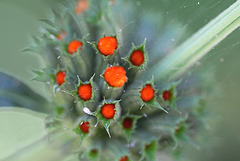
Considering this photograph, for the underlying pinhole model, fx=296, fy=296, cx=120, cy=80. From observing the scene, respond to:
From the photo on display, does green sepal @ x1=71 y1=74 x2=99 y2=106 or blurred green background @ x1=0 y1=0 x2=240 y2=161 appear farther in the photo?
blurred green background @ x1=0 y1=0 x2=240 y2=161

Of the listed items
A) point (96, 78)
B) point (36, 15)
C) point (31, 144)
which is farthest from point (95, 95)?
point (36, 15)

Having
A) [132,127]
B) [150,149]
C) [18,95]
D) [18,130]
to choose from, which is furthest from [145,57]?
[18,130]

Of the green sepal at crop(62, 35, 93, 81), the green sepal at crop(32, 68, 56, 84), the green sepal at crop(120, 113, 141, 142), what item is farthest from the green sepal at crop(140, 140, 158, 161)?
the green sepal at crop(32, 68, 56, 84)

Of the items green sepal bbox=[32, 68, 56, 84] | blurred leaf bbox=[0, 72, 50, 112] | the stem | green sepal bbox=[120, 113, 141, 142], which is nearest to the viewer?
the stem

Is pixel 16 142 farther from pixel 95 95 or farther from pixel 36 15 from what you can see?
pixel 36 15

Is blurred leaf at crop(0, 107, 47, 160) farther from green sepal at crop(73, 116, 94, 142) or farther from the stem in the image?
the stem

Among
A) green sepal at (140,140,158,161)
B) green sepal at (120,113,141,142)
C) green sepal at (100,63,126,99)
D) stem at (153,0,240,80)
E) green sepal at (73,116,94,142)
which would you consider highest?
stem at (153,0,240,80)

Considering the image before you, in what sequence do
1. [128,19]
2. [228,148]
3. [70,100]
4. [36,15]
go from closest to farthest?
[70,100]
[128,19]
[36,15]
[228,148]
